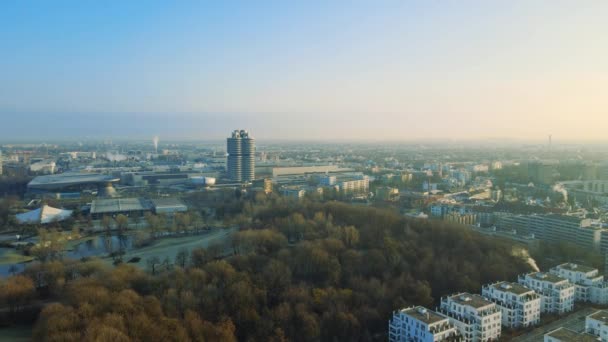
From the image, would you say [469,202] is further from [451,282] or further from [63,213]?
[63,213]

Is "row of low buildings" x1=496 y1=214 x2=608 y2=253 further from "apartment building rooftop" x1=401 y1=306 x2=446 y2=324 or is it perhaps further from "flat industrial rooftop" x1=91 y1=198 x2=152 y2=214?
"flat industrial rooftop" x1=91 y1=198 x2=152 y2=214

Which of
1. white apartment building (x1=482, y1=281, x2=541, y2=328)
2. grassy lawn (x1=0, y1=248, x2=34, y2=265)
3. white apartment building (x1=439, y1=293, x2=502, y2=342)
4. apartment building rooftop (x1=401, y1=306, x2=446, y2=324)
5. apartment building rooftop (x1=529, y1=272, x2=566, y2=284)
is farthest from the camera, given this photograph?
grassy lawn (x1=0, y1=248, x2=34, y2=265)

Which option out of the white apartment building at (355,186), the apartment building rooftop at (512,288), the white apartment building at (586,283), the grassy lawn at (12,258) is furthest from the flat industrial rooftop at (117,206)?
the white apartment building at (586,283)

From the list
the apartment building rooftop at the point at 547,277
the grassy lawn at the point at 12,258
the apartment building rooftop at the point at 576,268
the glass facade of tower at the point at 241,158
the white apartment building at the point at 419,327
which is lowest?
the grassy lawn at the point at 12,258


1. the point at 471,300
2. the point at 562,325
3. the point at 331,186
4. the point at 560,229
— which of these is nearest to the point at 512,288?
the point at 562,325

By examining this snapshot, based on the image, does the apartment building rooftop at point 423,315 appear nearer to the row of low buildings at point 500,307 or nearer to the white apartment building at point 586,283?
the row of low buildings at point 500,307

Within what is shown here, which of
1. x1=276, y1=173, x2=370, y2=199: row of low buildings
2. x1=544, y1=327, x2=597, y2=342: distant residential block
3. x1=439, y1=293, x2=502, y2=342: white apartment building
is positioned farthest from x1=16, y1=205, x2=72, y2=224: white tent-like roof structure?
x1=544, y1=327, x2=597, y2=342: distant residential block

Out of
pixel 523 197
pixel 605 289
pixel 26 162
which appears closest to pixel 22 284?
pixel 605 289
